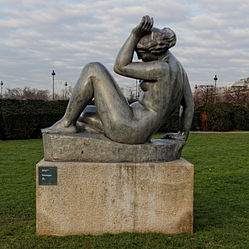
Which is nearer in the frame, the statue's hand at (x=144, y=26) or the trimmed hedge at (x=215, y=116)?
the statue's hand at (x=144, y=26)

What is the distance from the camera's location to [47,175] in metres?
3.58

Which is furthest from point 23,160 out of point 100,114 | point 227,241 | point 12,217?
point 227,241

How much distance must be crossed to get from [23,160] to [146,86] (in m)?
6.97

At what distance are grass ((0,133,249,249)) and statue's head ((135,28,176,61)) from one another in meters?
2.13

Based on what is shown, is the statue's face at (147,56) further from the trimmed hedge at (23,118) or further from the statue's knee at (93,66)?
the trimmed hedge at (23,118)

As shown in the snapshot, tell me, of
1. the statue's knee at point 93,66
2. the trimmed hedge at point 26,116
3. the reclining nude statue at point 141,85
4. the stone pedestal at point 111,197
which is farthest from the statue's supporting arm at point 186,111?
the trimmed hedge at point 26,116

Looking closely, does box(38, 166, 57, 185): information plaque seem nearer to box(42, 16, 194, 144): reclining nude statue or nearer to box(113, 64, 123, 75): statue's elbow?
box(42, 16, 194, 144): reclining nude statue

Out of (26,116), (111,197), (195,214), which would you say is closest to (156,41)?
(111,197)

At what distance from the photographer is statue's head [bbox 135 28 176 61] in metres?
3.71

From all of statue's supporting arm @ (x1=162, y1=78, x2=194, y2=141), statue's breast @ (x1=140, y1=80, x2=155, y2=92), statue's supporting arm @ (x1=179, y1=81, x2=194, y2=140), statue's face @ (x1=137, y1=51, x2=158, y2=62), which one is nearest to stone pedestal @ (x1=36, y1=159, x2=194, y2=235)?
statue's supporting arm @ (x1=162, y1=78, x2=194, y2=141)

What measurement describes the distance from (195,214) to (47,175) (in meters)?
2.30

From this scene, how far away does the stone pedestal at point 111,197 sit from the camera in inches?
142

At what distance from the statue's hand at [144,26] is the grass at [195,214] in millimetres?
2330

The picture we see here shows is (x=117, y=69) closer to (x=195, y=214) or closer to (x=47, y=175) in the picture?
(x=47, y=175)
